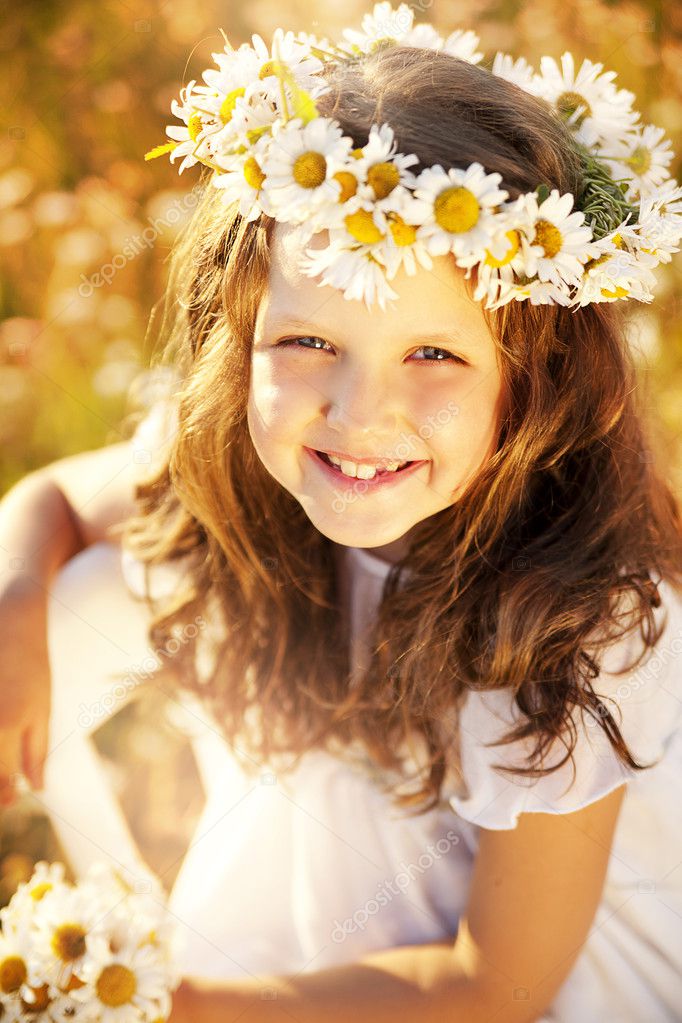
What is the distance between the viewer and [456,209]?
102 centimetres

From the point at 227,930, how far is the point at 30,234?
1.57m

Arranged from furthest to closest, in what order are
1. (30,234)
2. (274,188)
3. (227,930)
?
1. (30,234)
2. (227,930)
3. (274,188)

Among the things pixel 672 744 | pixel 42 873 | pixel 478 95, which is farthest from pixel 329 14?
pixel 42 873

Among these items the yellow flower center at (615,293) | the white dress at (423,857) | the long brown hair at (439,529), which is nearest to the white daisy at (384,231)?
the long brown hair at (439,529)

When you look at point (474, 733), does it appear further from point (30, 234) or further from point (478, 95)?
point (30, 234)

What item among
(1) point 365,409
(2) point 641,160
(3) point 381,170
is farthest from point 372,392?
(2) point 641,160

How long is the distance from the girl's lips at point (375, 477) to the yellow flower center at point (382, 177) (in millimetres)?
341

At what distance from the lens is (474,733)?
140 centimetres

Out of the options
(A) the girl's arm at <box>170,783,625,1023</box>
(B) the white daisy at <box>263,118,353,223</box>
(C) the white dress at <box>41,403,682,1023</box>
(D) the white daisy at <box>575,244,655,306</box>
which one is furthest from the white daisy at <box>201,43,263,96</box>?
(A) the girl's arm at <box>170,783,625,1023</box>

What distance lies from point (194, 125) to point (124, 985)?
1039mm

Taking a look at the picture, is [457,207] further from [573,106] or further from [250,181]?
[573,106]

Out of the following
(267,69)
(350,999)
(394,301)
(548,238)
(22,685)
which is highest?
(267,69)

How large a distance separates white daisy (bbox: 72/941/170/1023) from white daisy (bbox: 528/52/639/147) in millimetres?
1186

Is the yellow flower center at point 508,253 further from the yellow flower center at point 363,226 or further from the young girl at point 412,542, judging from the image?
the yellow flower center at point 363,226
